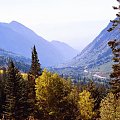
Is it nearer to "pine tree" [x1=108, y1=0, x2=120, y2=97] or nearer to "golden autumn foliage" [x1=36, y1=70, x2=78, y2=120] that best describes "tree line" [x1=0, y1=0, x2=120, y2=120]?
"golden autumn foliage" [x1=36, y1=70, x2=78, y2=120]

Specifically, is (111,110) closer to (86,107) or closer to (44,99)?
(44,99)

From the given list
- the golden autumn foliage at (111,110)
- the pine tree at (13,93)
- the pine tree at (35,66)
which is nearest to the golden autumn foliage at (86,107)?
the pine tree at (35,66)

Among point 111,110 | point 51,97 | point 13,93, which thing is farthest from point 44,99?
point 111,110

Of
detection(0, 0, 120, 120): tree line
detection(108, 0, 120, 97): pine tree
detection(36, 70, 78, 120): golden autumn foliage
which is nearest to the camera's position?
detection(108, 0, 120, 97): pine tree

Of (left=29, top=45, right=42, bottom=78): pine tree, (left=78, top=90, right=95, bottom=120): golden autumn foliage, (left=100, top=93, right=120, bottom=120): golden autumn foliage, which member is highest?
(left=29, top=45, right=42, bottom=78): pine tree

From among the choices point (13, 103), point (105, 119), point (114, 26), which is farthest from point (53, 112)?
point (114, 26)

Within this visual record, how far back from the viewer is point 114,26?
26.5m

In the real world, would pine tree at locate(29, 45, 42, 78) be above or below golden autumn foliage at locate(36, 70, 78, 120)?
above

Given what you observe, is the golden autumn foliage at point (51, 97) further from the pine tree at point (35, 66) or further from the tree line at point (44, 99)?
the pine tree at point (35, 66)

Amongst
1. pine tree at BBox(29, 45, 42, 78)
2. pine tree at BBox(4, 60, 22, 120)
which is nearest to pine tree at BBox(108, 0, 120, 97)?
pine tree at BBox(4, 60, 22, 120)

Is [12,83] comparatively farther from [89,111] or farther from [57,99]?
[89,111]

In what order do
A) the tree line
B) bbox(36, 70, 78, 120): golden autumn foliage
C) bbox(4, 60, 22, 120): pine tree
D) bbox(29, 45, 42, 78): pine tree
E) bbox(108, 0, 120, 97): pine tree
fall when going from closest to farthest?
bbox(108, 0, 120, 97): pine tree → bbox(4, 60, 22, 120): pine tree → the tree line → bbox(36, 70, 78, 120): golden autumn foliage → bbox(29, 45, 42, 78): pine tree

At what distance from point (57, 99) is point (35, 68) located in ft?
44.6

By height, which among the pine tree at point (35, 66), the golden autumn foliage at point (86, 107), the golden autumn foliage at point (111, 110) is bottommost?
the golden autumn foliage at point (86, 107)
